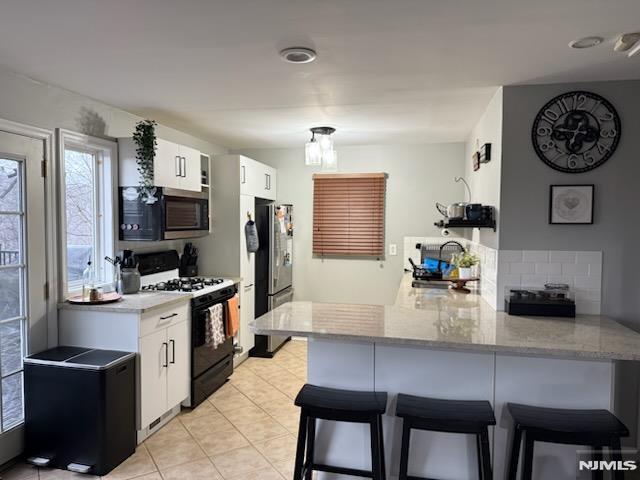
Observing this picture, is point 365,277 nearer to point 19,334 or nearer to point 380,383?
point 380,383

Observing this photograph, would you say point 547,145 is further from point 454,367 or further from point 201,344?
point 201,344

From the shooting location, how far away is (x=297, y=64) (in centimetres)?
237

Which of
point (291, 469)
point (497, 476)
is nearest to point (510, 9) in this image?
point (497, 476)

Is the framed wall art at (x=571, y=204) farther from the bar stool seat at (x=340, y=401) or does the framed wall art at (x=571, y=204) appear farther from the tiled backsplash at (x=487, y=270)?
the bar stool seat at (x=340, y=401)

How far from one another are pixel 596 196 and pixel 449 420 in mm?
1713

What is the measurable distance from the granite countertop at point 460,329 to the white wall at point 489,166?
2.05 ft

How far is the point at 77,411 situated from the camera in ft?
8.33

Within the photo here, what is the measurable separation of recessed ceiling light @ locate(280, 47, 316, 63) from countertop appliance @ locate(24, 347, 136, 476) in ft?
6.65

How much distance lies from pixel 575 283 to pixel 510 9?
1751 millimetres

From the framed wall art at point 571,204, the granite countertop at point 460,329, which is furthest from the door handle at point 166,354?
the framed wall art at point 571,204

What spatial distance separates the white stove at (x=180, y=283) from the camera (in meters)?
3.52

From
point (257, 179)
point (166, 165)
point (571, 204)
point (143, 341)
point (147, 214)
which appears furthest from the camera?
point (257, 179)

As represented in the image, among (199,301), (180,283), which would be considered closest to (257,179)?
(180,283)

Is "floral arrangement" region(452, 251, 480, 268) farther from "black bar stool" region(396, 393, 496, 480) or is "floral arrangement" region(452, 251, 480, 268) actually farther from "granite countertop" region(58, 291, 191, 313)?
"granite countertop" region(58, 291, 191, 313)
